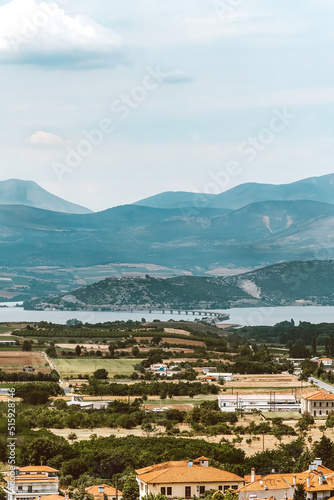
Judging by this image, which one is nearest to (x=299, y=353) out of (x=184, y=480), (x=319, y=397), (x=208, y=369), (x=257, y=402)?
(x=208, y=369)

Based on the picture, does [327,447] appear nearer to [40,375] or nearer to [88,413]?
[88,413]

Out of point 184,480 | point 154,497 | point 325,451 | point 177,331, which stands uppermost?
point 177,331

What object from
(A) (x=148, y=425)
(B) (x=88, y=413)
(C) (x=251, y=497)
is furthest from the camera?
(B) (x=88, y=413)

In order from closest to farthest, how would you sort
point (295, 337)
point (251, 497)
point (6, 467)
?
point (251, 497) < point (6, 467) < point (295, 337)

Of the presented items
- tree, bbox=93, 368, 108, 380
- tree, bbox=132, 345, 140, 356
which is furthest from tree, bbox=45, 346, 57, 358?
tree, bbox=93, 368, 108, 380

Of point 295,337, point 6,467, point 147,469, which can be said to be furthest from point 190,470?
point 295,337

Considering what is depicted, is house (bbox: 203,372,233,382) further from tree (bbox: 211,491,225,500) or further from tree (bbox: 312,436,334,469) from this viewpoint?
tree (bbox: 211,491,225,500)

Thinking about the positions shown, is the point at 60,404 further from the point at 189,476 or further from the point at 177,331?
the point at 177,331
